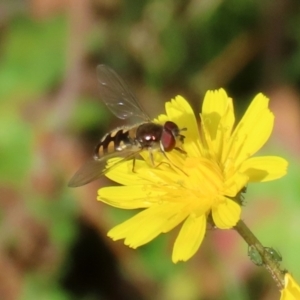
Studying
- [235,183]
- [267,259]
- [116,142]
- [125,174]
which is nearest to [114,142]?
[116,142]

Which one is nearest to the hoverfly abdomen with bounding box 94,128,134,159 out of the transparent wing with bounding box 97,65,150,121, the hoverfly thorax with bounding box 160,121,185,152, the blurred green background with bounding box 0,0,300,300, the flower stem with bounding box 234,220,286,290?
the hoverfly thorax with bounding box 160,121,185,152

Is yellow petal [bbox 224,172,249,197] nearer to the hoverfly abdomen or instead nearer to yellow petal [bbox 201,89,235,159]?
yellow petal [bbox 201,89,235,159]

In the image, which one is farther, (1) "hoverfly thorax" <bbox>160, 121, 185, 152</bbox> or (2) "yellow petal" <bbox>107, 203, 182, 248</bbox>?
(1) "hoverfly thorax" <bbox>160, 121, 185, 152</bbox>

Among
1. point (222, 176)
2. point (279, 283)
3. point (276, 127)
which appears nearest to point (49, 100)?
point (276, 127)

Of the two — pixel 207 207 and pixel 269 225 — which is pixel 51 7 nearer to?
pixel 269 225

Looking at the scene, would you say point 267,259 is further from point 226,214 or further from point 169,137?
point 169,137

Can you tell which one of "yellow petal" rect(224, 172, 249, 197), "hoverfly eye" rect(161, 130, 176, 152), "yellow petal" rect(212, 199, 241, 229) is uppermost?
"hoverfly eye" rect(161, 130, 176, 152)

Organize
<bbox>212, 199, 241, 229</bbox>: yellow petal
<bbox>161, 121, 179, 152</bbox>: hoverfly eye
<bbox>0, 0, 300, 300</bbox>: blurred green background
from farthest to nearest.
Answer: <bbox>0, 0, 300, 300</bbox>: blurred green background, <bbox>161, 121, 179, 152</bbox>: hoverfly eye, <bbox>212, 199, 241, 229</bbox>: yellow petal

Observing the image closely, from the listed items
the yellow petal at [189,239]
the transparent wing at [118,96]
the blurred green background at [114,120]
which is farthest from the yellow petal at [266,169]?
the blurred green background at [114,120]
